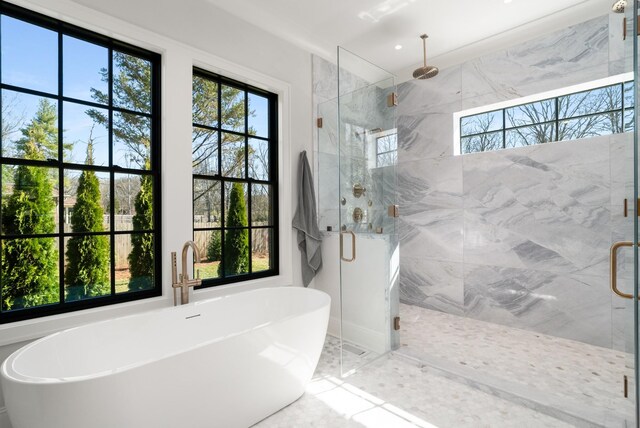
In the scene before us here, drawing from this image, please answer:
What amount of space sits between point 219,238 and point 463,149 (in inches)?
114

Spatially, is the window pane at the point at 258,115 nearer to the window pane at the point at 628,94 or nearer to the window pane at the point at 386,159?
the window pane at the point at 386,159

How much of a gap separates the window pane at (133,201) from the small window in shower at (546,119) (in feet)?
10.6

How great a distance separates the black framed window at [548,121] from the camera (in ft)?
9.25

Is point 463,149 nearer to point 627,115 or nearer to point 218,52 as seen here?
point 627,115

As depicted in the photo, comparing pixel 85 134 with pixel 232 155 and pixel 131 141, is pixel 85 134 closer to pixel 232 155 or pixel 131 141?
pixel 131 141

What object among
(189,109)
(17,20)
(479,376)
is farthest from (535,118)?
(17,20)

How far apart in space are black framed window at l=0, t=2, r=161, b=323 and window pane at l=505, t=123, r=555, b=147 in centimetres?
340

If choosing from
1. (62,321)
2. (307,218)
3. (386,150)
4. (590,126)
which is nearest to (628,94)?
(386,150)

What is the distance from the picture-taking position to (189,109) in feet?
7.77

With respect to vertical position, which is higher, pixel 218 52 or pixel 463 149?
pixel 218 52

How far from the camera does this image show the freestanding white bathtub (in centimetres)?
118

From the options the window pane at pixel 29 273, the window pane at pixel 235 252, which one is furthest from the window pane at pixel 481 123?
the window pane at pixel 29 273

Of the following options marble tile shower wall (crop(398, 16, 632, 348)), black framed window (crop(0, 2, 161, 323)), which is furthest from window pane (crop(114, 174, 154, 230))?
marble tile shower wall (crop(398, 16, 632, 348))

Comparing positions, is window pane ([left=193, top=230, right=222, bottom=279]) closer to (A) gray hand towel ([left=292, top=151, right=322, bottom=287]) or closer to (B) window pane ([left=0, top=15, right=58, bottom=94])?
(A) gray hand towel ([left=292, top=151, right=322, bottom=287])
